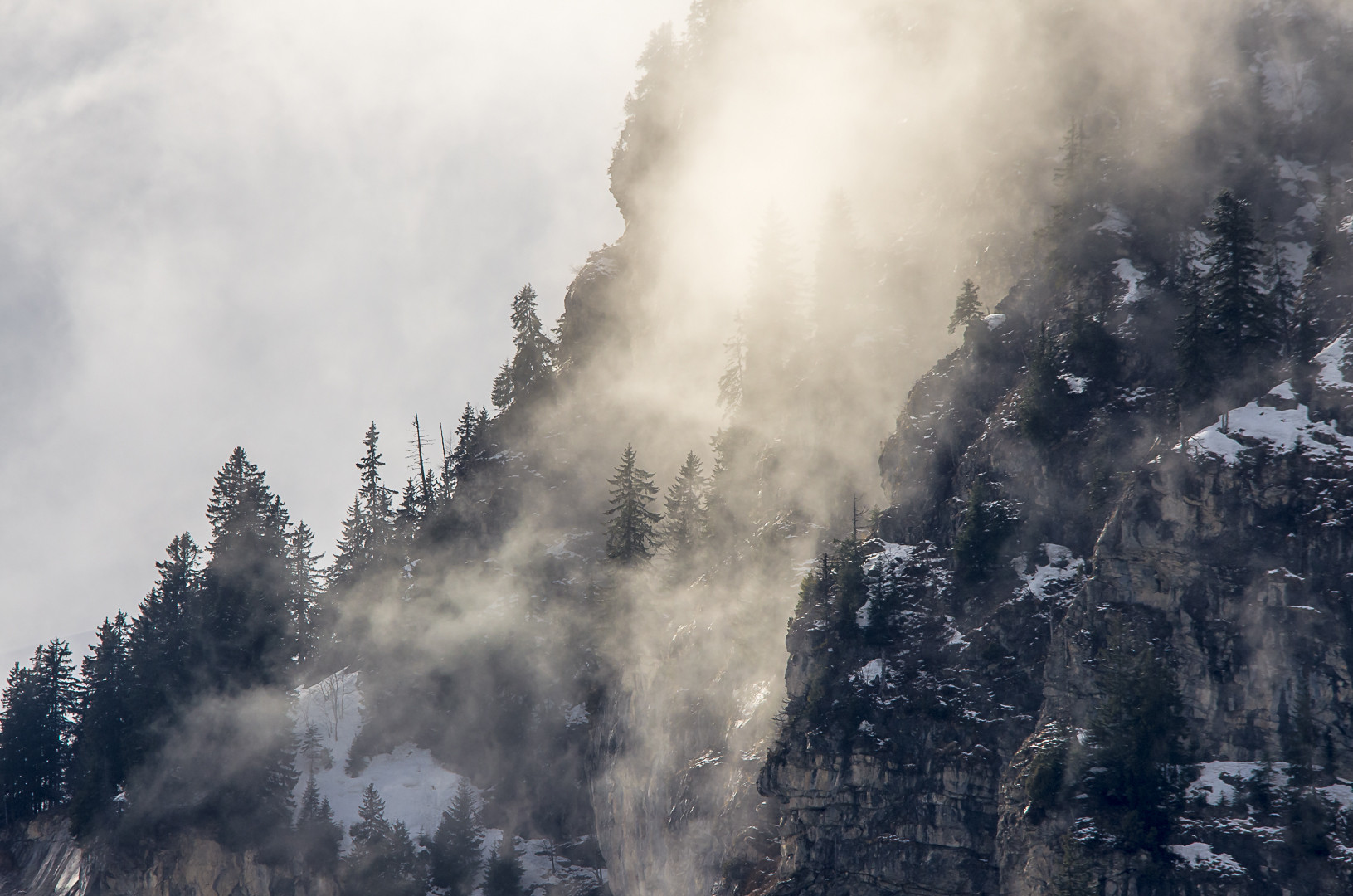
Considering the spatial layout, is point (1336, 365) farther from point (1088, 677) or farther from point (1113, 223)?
point (1088, 677)

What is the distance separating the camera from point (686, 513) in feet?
285

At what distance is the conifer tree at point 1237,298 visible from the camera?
2283 inches

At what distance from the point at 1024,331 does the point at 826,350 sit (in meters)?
17.3

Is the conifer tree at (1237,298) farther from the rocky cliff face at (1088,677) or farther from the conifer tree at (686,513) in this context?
the conifer tree at (686,513)

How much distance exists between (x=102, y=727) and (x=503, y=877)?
35820mm

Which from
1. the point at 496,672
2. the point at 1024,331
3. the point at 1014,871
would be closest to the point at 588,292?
the point at 496,672

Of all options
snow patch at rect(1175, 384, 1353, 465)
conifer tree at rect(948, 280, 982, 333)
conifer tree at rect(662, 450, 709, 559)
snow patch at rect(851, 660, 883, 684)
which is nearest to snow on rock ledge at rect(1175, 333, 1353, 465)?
snow patch at rect(1175, 384, 1353, 465)

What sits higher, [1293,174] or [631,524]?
[1293,174]

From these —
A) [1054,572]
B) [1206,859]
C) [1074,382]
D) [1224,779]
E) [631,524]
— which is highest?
[631,524]

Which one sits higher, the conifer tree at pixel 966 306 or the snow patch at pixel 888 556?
the conifer tree at pixel 966 306

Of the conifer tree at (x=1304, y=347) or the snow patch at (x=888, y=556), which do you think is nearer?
the conifer tree at (x=1304, y=347)

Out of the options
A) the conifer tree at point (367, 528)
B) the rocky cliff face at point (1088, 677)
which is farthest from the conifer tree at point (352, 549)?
the rocky cliff face at point (1088, 677)

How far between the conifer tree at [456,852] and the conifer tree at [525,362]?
38.1 meters

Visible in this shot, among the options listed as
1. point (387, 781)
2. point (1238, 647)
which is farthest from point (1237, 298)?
point (387, 781)
